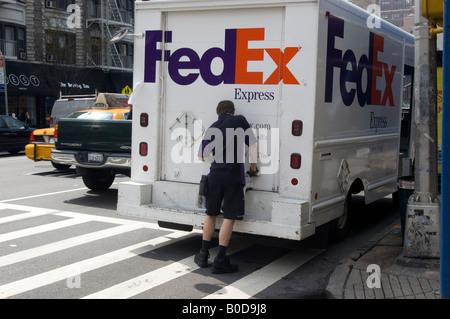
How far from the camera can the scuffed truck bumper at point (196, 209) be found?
20.5ft

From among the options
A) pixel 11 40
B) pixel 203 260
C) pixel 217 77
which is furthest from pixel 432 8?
pixel 11 40

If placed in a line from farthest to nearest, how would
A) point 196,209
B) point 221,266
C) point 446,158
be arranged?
1. point 196,209
2. point 221,266
3. point 446,158

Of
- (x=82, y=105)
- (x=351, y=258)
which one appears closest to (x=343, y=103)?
(x=351, y=258)

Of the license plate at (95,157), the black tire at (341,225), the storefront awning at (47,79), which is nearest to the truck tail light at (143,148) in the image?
the black tire at (341,225)

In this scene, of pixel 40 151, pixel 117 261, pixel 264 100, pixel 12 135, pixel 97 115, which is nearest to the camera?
pixel 264 100

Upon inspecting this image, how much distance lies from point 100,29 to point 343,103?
34934mm

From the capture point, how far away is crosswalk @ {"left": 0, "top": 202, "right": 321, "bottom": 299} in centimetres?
573

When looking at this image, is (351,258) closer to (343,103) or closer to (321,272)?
(321,272)

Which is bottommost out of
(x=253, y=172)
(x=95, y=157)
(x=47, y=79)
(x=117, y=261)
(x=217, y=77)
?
(x=117, y=261)

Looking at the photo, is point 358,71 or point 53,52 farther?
point 53,52

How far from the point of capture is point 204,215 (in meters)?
6.73

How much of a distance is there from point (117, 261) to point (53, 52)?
2975 cm

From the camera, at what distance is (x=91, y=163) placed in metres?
10.9

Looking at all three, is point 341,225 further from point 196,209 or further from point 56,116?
point 56,116
